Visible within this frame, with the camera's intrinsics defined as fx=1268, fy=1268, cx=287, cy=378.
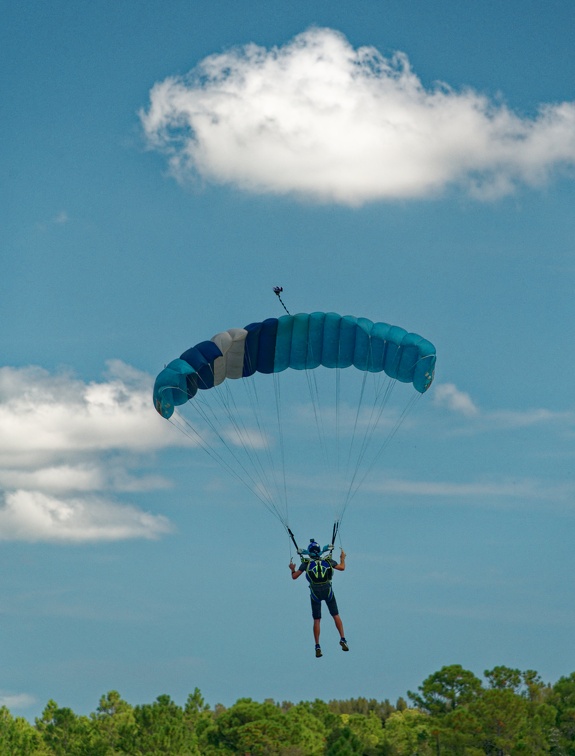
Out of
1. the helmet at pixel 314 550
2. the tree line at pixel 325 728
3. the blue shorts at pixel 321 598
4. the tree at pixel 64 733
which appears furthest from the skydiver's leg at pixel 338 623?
the tree at pixel 64 733

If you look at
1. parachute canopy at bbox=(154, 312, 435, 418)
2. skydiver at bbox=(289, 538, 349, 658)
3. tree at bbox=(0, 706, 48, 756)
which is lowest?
skydiver at bbox=(289, 538, 349, 658)

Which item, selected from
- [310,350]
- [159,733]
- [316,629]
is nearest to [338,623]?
[316,629]

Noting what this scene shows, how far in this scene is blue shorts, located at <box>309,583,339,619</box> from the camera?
3159 cm

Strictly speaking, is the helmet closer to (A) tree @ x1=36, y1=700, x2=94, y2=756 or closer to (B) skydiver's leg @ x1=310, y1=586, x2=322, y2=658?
(B) skydiver's leg @ x1=310, y1=586, x2=322, y2=658

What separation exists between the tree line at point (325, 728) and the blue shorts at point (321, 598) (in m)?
30.9

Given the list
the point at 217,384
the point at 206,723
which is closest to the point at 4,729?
the point at 206,723

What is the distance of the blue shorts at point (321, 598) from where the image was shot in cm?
3159

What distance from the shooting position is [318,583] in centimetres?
3150

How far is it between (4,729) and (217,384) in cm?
3920

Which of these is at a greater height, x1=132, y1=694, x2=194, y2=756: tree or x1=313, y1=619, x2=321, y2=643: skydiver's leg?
x1=132, y1=694, x2=194, y2=756: tree

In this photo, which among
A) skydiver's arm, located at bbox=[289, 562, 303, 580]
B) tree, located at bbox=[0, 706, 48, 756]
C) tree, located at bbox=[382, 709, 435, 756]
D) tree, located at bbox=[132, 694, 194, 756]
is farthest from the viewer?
tree, located at bbox=[382, 709, 435, 756]

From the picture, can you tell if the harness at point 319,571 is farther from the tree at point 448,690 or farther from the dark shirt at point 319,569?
the tree at point 448,690

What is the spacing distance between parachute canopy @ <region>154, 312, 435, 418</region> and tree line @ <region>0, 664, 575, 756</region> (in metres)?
30.9

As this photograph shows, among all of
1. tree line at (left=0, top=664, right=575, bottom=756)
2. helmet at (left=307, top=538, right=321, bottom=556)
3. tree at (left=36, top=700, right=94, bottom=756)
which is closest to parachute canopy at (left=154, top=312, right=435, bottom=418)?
helmet at (left=307, top=538, right=321, bottom=556)
